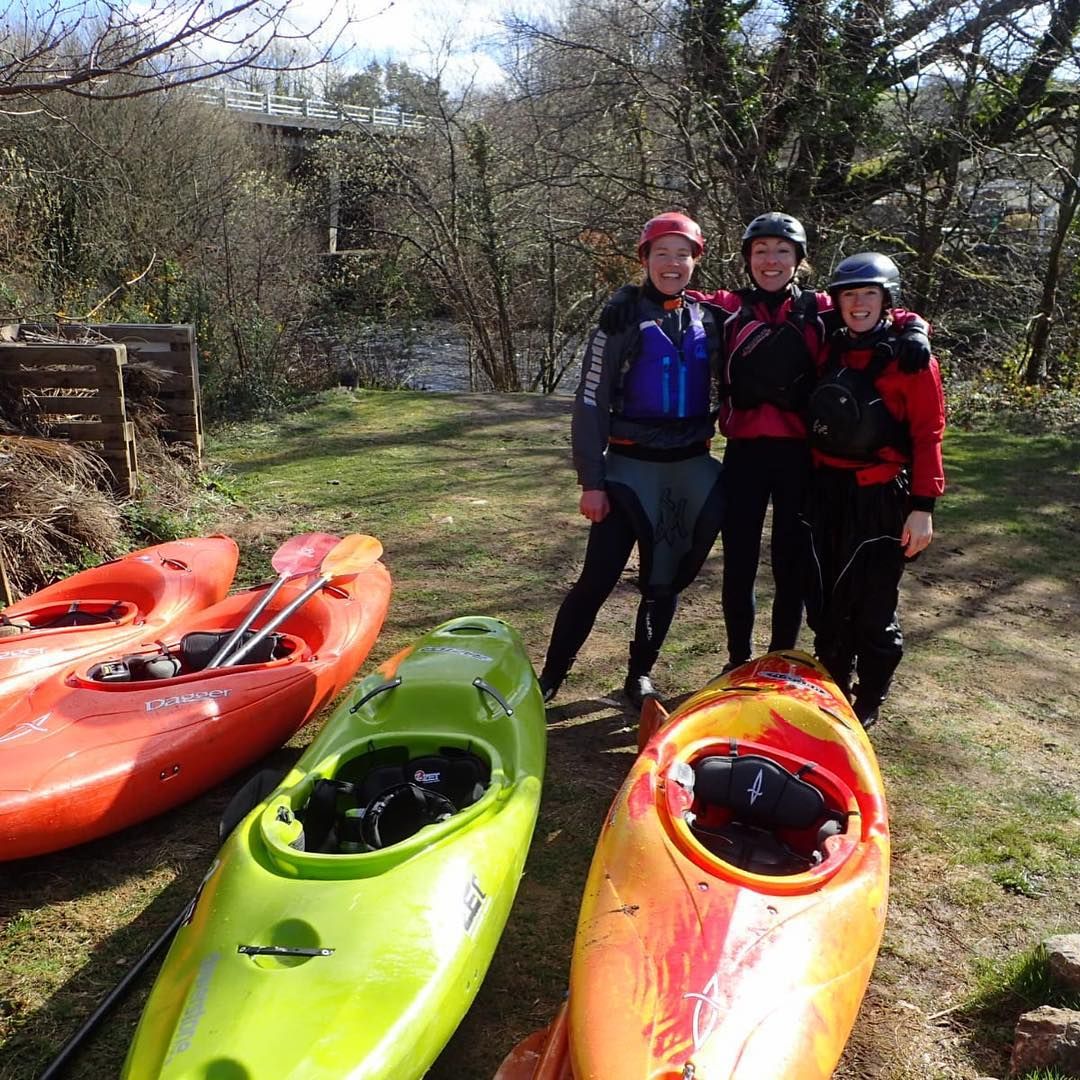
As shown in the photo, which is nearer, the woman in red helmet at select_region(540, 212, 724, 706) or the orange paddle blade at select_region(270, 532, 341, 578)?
the woman in red helmet at select_region(540, 212, 724, 706)

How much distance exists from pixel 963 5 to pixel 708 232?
10.6 ft

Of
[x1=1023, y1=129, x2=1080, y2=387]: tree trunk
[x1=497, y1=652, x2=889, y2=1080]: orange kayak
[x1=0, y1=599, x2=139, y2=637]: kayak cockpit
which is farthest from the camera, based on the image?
[x1=1023, y1=129, x2=1080, y2=387]: tree trunk

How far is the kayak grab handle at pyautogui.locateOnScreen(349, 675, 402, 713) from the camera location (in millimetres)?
3045

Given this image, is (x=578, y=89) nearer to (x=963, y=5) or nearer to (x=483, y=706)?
(x=963, y=5)

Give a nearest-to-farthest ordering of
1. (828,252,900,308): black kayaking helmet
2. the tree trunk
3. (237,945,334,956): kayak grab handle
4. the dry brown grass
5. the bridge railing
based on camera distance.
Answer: (237,945,334,956): kayak grab handle < (828,252,900,308): black kayaking helmet < the dry brown grass < the tree trunk < the bridge railing

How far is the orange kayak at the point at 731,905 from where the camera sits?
Answer: 5.89ft

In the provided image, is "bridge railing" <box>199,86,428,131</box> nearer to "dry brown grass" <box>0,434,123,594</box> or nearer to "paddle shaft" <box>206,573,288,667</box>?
"dry brown grass" <box>0,434,123,594</box>

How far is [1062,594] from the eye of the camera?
5.29m

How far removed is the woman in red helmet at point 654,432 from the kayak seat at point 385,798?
1.02 m

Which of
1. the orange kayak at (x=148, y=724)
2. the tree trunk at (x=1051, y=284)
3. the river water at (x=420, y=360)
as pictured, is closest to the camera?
the orange kayak at (x=148, y=724)

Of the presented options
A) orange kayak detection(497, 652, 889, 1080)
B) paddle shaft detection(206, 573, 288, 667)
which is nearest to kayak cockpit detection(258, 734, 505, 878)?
orange kayak detection(497, 652, 889, 1080)

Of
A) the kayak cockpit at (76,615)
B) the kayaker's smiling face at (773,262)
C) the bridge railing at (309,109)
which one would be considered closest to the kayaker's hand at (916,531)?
the kayaker's smiling face at (773,262)

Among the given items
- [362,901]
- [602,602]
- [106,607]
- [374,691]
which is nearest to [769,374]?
[602,602]

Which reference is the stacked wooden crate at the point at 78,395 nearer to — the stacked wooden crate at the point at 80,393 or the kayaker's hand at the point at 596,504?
the stacked wooden crate at the point at 80,393
